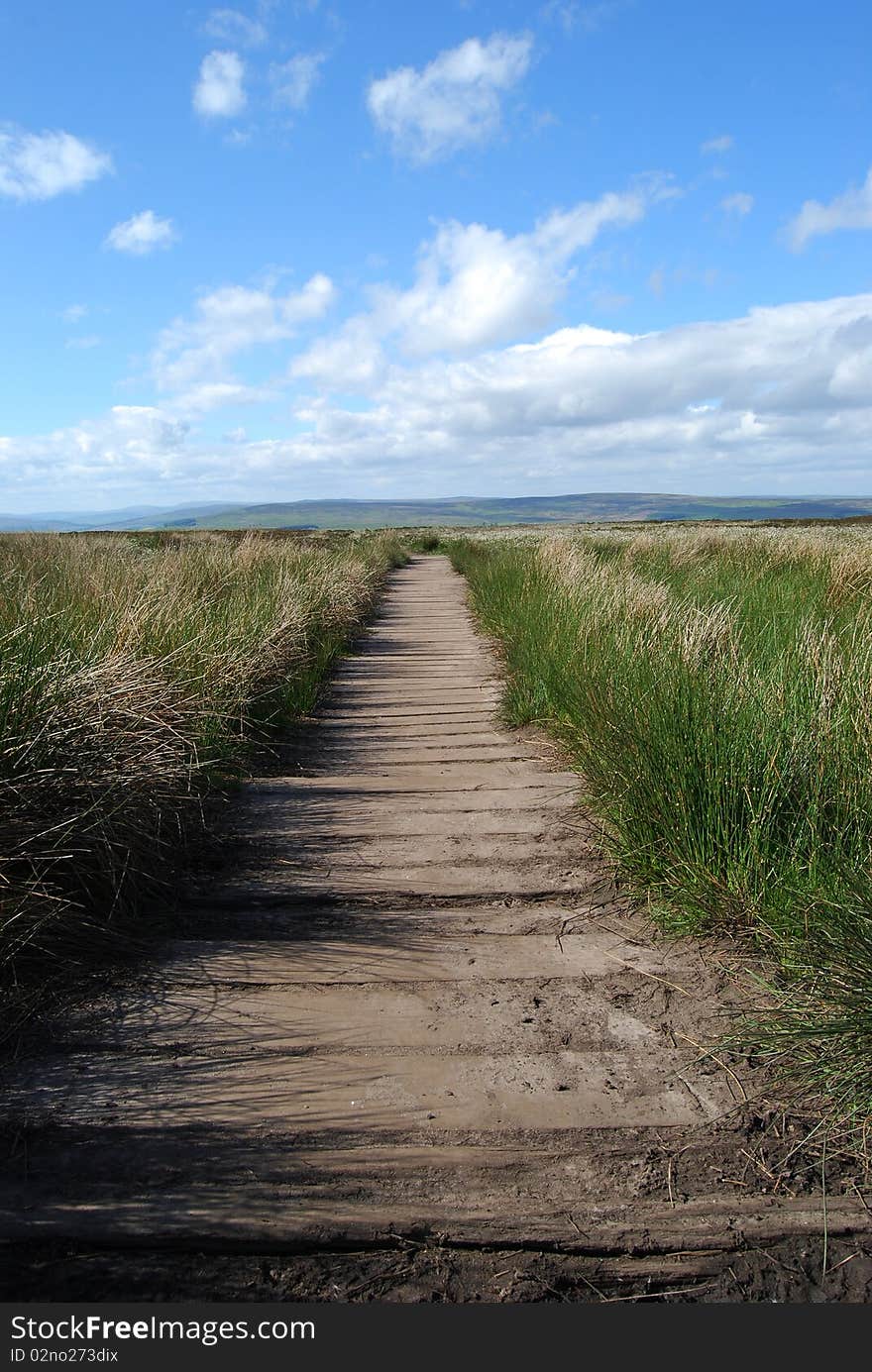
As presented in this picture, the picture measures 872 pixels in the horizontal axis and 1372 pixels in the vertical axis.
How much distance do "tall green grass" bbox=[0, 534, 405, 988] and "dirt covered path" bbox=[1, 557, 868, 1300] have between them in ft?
0.87

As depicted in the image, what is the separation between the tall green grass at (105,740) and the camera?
7.84 ft

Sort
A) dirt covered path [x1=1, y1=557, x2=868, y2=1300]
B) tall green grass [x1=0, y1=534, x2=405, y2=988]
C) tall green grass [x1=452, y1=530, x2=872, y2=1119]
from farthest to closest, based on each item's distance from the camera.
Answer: tall green grass [x1=0, y1=534, x2=405, y2=988] < tall green grass [x1=452, y1=530, x2=872, y2=1119] < dirt covered path [x1=1, y1=557, x2=868, y2=1300]

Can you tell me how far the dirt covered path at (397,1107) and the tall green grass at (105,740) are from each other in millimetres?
264

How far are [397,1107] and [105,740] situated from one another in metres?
1.66

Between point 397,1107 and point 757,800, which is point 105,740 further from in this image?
point 757,800

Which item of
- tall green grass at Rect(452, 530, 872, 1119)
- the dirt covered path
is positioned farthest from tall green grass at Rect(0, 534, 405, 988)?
tall green grass at Rect(452, 530, 872, 1119)

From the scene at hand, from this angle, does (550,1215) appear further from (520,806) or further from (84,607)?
(84,607)

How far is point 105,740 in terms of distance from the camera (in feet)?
9.53

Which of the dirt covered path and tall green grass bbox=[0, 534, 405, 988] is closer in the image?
the dirt covered path

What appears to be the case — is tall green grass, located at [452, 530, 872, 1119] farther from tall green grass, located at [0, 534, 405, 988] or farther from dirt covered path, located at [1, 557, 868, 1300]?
tall green grass, located at [0, 534, 405, 988]

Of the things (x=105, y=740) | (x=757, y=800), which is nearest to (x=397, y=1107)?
(x=757, y=800)

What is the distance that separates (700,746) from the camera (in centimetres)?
282

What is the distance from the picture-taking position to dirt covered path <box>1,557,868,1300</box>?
1.46m

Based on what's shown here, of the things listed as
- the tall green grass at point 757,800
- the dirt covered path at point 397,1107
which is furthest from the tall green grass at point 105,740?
the tall green grass at point 757,800
